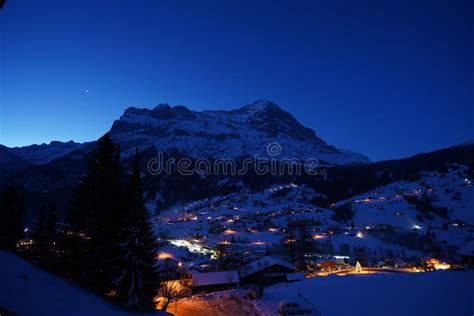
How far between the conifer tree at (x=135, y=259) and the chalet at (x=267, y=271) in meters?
30.3

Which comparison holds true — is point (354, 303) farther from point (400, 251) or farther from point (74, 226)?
point (400, 251)

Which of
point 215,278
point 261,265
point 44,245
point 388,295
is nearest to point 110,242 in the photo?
point 44,245

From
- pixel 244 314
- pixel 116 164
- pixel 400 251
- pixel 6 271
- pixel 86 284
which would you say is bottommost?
pixel 400 251

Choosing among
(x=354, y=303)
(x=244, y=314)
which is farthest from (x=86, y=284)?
(x=354, y=303)

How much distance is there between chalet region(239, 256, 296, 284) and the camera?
169ft

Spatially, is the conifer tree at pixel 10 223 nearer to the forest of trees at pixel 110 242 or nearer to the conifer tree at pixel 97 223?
the forest of trees at pixel 110 242

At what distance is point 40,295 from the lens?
15781mm

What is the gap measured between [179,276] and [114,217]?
40.2 meters

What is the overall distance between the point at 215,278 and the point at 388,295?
2995 cm

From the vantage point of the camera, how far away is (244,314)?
30891 millimetres

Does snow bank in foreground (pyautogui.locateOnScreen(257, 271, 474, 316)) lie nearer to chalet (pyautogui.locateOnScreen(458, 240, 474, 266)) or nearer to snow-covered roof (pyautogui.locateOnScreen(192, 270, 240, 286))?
snow-covered roof (pyautogui.locateOnScreen(192, 270, 240, 286))

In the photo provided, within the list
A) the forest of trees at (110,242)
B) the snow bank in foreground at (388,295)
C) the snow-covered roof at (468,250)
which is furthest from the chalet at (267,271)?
the forest of trees at (110,242)

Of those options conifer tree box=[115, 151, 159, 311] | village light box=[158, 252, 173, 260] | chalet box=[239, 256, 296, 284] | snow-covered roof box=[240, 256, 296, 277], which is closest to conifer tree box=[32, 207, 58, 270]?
conifer tree box=[115, 151, 159, 311]

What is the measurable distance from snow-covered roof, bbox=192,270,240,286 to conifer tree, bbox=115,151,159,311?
27.4 m
